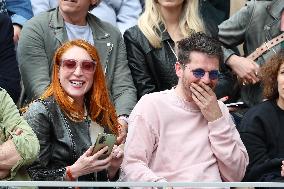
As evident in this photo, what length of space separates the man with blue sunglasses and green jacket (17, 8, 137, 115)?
2.31 ft

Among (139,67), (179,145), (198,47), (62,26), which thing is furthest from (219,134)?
(62,26)

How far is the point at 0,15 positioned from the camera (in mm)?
6309

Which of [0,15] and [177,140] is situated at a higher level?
[0,15]

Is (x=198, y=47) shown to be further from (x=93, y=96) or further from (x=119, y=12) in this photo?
(x=119, y=12)

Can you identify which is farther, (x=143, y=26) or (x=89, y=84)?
(x=143, y=26)

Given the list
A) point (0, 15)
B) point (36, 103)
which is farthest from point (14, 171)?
point (0, 15)

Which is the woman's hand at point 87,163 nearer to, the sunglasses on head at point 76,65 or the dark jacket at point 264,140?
the sunglasses on head at point 76,65

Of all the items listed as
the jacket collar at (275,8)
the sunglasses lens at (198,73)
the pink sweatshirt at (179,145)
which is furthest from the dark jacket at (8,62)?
the jacket collar at (275,8)

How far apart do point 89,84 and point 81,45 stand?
0.28 meters

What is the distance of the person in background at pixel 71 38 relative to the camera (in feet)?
21.2

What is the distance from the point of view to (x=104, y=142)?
213 inches

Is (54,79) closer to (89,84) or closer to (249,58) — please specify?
(89,84)

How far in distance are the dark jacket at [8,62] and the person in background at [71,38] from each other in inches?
8.3

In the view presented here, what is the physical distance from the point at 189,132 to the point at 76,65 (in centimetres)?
90
